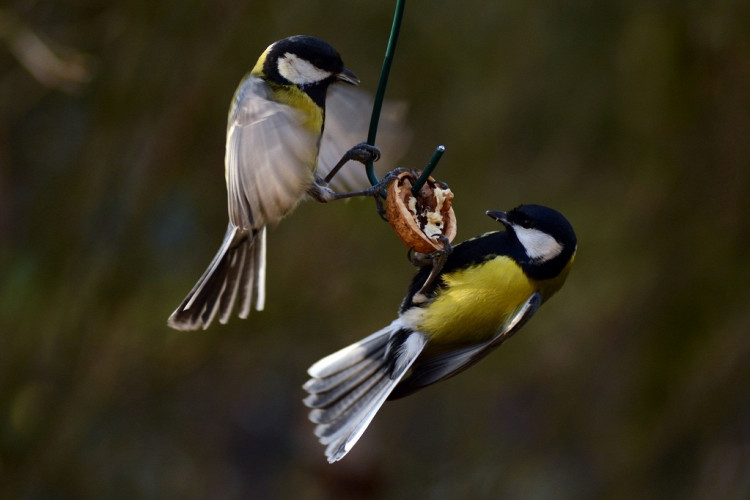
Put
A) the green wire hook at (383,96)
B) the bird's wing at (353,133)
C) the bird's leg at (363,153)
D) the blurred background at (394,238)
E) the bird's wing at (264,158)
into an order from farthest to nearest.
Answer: the blurred background at (394,238) < the bird's wing at (353,133) < the bird's leg at (363,153) < the bird's wing at (264,158) < the green wire hook at (383,96)

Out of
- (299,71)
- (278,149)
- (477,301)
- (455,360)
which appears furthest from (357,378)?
(299,71)

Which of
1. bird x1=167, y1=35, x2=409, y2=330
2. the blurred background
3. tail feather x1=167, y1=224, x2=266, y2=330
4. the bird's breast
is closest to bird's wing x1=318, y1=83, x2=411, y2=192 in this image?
bird x1=167, y1=35, x2=409, y2=330

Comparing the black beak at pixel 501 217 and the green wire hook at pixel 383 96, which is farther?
the black beak at pixel 501 217

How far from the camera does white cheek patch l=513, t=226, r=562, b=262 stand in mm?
2150

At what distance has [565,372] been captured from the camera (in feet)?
14.9

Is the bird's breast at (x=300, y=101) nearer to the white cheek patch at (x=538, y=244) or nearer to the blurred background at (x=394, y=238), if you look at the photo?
the white cheek patch at (x=538, y=244)

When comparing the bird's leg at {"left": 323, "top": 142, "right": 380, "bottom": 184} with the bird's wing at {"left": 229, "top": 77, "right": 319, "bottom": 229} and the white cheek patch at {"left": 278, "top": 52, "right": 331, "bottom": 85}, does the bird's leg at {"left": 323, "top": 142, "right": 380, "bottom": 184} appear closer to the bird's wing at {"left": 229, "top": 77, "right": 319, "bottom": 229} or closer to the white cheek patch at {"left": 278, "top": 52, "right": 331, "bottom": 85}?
the bird's wing at {"left": 229, "top": 77, "right": 319, "bottom": 229}

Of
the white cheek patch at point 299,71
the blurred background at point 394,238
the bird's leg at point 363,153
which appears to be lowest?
the blurred background at point 394,238

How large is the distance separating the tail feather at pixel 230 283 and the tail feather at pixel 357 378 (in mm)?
256

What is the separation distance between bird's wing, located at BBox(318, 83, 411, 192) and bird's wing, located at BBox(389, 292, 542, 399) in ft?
1.58

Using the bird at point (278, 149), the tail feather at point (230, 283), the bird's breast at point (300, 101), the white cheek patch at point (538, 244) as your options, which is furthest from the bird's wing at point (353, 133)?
the white cheek patch at point (538, 244)

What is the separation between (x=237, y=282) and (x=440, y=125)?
2041 mm

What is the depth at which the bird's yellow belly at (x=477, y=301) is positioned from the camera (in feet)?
7.13

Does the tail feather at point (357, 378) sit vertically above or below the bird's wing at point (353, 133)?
below
